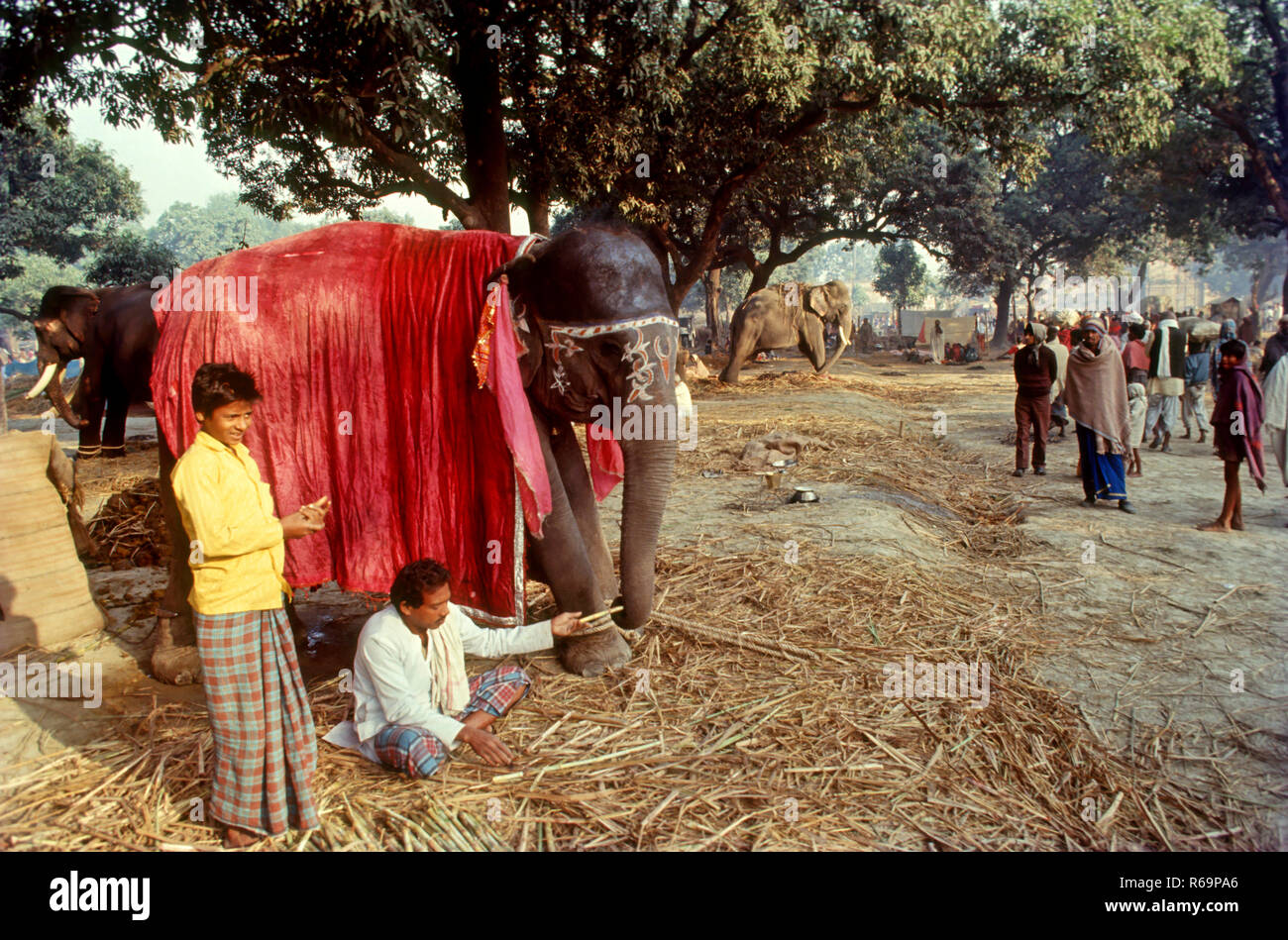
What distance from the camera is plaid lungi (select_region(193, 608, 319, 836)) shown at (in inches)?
115

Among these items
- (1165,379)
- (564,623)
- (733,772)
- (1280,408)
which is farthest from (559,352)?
(1165,379)

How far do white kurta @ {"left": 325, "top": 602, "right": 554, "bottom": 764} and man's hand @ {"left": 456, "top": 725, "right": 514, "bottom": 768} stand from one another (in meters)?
0.06

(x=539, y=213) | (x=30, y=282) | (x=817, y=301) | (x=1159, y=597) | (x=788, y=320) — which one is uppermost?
(x=30, y=282)

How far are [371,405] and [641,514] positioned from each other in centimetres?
143

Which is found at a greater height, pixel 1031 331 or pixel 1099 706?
pixel 1031 331

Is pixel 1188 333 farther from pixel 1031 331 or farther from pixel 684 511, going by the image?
pixel 684 511

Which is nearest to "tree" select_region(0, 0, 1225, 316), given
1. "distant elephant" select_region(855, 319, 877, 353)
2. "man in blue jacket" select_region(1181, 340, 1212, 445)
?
"man in blue jacket" select_region(1181, 340, 1212, 445)

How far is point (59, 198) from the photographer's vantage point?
61.1 ft

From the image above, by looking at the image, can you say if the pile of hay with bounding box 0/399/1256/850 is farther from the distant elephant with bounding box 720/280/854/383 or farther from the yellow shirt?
the distant elephant with bounding box 720/280/854/383

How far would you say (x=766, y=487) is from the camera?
29.8ft

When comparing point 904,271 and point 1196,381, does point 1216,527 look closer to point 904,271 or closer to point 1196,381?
point 1196,381
